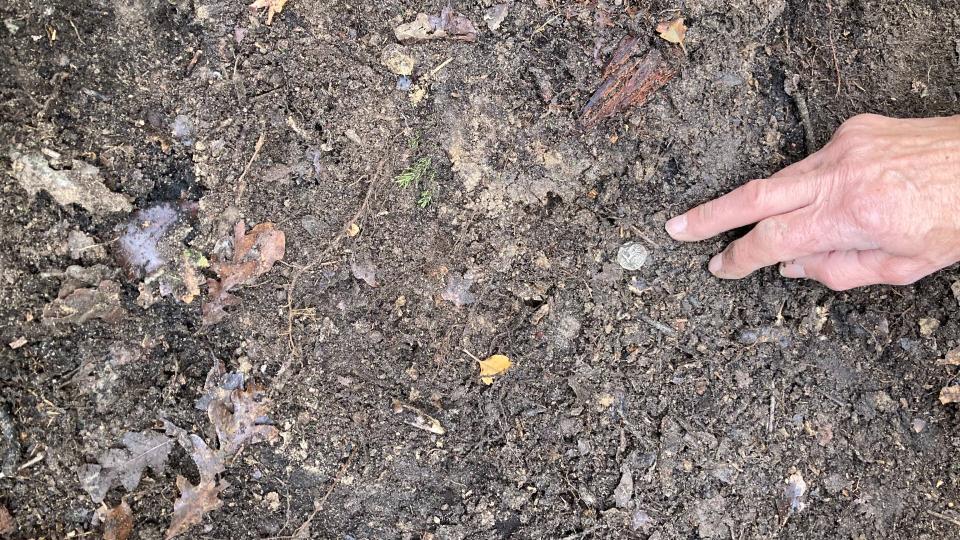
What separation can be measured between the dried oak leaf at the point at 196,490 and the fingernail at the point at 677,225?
6.00 feet

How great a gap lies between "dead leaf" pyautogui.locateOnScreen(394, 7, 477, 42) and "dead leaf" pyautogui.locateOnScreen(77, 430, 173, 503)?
172cm

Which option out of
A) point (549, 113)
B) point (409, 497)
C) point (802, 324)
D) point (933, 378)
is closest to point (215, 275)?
point (409, 497)

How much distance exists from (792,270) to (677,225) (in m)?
0.43

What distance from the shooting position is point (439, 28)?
2352 millimetres

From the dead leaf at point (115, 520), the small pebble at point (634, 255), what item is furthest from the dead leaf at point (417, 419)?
the dead leaf at point (115, 520)

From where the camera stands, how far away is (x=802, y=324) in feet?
7.76

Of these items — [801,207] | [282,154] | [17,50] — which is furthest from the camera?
[282,154]

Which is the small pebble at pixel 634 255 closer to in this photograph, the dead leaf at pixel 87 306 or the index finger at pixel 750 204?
the index finger at pixel 750 204

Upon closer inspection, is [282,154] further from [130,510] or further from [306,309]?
[130,510]

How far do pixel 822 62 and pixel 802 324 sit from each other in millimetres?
1009

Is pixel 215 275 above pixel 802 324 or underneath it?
above

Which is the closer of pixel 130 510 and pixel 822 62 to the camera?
pixel 130 510

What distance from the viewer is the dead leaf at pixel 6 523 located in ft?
7.25

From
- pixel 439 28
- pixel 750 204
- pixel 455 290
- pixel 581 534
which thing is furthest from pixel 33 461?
pixel 750 204
